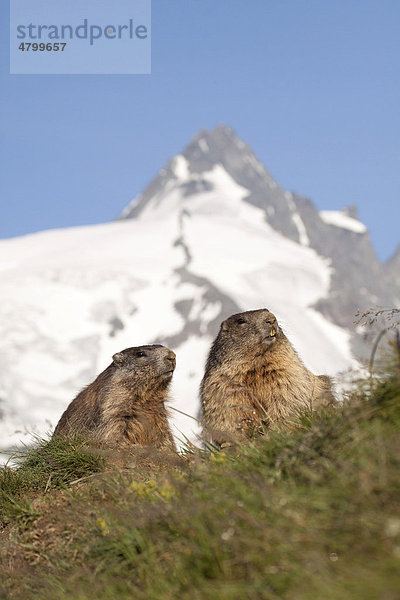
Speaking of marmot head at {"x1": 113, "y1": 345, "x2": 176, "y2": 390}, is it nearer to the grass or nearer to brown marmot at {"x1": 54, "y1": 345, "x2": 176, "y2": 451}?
brown marmot at {"x1": 54, "y1": 345, "x2": 176, "y2": 451}

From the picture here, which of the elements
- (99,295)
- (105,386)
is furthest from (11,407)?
(105,386)

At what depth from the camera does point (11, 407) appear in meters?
146

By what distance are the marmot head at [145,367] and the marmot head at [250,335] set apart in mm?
1353

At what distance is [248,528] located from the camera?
441 centimetres

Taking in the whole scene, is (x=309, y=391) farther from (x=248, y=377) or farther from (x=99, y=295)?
(x=99, y=295)

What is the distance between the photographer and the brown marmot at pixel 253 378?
8.98 meters

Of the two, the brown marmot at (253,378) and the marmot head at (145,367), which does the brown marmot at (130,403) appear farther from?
the brown marmot at (253,378)

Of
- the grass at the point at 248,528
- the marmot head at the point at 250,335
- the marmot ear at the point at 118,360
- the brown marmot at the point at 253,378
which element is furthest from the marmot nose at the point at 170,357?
the grass at the point at 248,528

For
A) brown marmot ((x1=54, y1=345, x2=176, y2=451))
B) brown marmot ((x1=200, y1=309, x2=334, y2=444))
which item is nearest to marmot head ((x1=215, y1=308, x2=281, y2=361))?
brown marmot ((x1=200, y1=309, x2=334, y2=444))

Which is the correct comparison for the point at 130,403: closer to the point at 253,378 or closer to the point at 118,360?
the point at 118,360

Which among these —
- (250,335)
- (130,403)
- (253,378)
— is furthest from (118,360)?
(253,378)

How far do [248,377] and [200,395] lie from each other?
2.26 feet

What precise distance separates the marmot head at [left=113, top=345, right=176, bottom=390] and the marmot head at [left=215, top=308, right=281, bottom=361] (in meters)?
1.35

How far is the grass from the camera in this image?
3.87 meters
